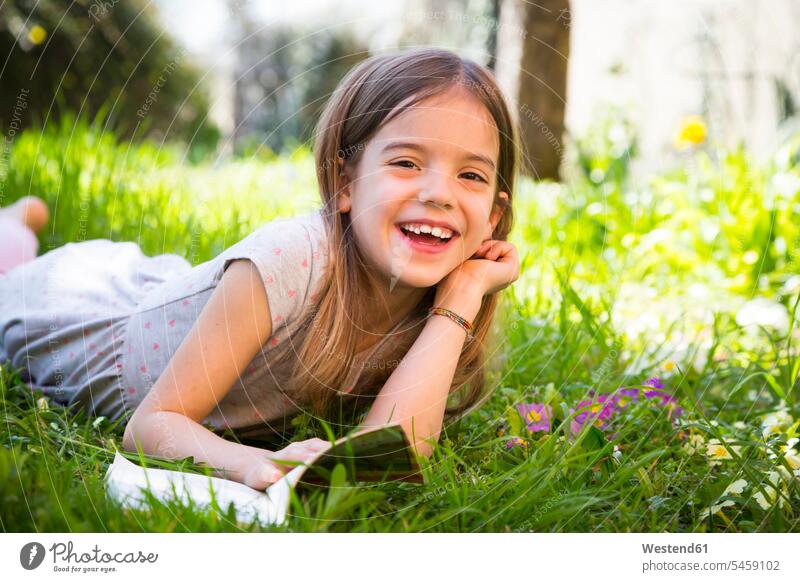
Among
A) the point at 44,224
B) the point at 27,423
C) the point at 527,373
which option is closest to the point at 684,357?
the point at 527,373

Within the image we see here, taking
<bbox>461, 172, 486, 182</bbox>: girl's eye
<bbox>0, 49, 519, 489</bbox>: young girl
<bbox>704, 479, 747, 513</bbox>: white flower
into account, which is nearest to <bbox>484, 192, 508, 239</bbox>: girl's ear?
<bbox>0, 49, 519, 489</bbox>: young girl

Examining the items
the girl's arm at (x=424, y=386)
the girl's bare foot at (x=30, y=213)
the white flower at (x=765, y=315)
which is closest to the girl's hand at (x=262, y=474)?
the girl's arm at (x=424, y=386)

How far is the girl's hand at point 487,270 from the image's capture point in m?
1.22

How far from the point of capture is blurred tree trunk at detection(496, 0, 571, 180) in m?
2.11

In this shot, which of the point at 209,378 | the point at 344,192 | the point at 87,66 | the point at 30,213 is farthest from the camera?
the point at 87,66

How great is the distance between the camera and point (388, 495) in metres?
1.00

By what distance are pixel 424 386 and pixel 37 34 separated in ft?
10.1

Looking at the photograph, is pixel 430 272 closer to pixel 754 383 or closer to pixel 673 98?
pixel 754 383

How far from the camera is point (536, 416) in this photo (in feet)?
4.00

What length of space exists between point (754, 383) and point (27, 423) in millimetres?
1167

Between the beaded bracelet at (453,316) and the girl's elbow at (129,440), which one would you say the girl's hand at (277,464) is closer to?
the girl's elbow at (129,440)

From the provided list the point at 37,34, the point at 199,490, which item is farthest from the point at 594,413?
the point at 37,34

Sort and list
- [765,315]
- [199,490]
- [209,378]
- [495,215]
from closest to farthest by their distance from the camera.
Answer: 1. [199,490]
2. [209,378]
3. [495,215]
4. [765,315]

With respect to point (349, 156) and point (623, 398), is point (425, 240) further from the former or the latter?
point (623, 398)
